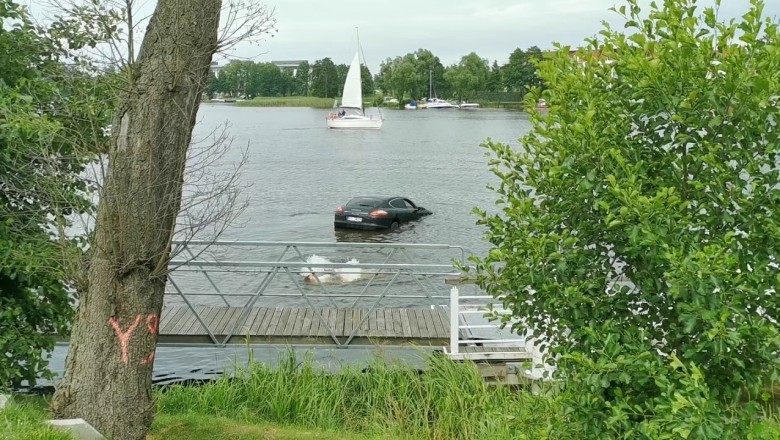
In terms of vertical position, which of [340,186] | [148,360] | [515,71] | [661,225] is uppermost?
[515,71]

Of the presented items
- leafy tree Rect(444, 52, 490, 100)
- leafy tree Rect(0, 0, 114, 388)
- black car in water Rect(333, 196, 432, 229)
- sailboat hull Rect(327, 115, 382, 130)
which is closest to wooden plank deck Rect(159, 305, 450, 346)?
leafy tree Rect(0, 0, 114, 388)

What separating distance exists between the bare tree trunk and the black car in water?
80.5 feet

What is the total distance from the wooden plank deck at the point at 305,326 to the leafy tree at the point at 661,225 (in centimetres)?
743

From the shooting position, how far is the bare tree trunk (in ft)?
19.0

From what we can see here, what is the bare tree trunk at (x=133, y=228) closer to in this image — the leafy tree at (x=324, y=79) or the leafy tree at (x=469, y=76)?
the leafy tree at (x=324, y=79)

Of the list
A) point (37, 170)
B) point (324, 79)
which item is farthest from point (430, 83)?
point (37, 170)

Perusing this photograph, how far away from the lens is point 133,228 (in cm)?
581

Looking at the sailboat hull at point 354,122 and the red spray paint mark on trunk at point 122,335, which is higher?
the red spray paint mark on trunk at point 122,335

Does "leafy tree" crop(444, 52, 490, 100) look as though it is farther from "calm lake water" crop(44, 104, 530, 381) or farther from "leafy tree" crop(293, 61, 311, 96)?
"calm lake water" crop(44, 104, 530, 381)

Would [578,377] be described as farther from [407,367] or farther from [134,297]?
[407,367]

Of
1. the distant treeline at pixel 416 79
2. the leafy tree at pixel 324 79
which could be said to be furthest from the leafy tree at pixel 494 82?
the leafy tree at pixel 324 79

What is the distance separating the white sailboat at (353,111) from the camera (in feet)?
279

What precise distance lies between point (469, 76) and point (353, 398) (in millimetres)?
143353

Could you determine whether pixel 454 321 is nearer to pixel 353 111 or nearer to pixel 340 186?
pixel 340 186
